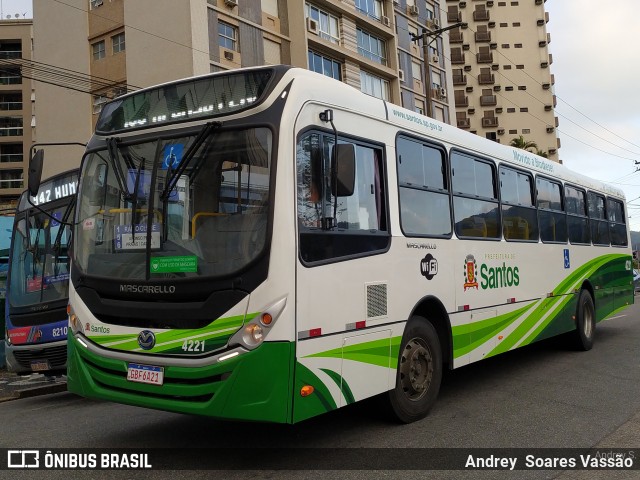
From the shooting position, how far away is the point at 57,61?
29547 millimetres

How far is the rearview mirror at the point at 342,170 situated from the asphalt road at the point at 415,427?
2164 mm

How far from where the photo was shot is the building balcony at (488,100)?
7075 cm

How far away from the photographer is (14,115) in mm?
58250

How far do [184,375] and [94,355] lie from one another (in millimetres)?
1006

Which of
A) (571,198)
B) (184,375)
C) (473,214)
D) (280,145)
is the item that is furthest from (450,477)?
(571,198)

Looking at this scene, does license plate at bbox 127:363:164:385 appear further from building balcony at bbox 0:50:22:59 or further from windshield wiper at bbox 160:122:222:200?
building balcony at bbox 0:50:22:59

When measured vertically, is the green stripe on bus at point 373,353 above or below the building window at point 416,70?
below

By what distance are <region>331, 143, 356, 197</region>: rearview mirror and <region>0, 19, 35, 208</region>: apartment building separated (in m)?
58.4

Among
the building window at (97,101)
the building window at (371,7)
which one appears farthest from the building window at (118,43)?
the building window at (371,7)

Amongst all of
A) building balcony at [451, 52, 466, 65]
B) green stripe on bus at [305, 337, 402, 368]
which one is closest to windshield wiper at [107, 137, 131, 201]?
green stripe on bus at [305, 337, 402, 368]

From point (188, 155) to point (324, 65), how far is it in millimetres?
27607

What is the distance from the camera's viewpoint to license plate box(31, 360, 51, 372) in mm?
8578

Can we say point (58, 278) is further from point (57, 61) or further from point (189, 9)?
point (57, 61)

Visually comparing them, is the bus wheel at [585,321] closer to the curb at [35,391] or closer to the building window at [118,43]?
the curb at [35,391]
